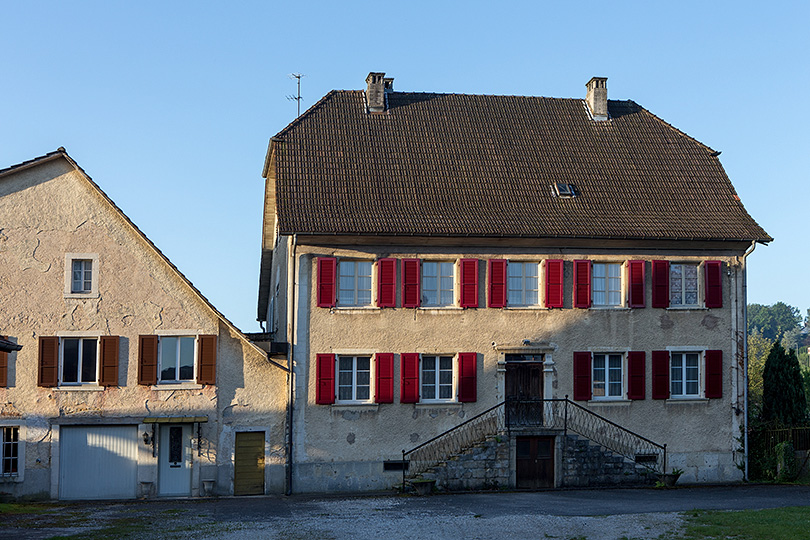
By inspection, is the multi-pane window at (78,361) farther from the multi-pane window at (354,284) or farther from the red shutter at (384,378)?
the red shutter at (384,378)

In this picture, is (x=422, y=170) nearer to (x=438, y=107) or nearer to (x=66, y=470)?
(x=438, y=107)

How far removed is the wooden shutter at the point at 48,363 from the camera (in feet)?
82.1

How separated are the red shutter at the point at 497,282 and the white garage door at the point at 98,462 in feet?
32.0

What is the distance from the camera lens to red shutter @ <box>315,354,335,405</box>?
25.7 m

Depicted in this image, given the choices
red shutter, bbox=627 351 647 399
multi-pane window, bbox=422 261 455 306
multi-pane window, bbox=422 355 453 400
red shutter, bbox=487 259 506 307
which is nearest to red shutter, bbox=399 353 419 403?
multi-pane window, bbox=422 355 453 400

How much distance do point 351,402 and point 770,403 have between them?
12.1 meters

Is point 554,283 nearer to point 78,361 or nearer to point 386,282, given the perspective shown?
point 386,282

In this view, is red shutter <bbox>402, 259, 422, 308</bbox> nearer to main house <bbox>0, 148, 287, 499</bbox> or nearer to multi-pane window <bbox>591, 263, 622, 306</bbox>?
main house <bbox>0, 148, 287, 499</bbox>

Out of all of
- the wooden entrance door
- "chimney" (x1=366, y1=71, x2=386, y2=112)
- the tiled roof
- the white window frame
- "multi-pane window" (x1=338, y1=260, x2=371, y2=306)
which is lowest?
the wooden entrance door

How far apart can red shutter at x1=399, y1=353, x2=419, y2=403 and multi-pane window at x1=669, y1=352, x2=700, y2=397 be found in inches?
281

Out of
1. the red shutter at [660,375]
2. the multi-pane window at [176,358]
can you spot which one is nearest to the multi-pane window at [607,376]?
the red shutter at [660,375]

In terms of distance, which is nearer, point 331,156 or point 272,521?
point 272,521

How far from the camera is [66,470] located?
25.1m

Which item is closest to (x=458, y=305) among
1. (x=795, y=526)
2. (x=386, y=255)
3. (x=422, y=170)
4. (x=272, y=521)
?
(x=386, y=255)
